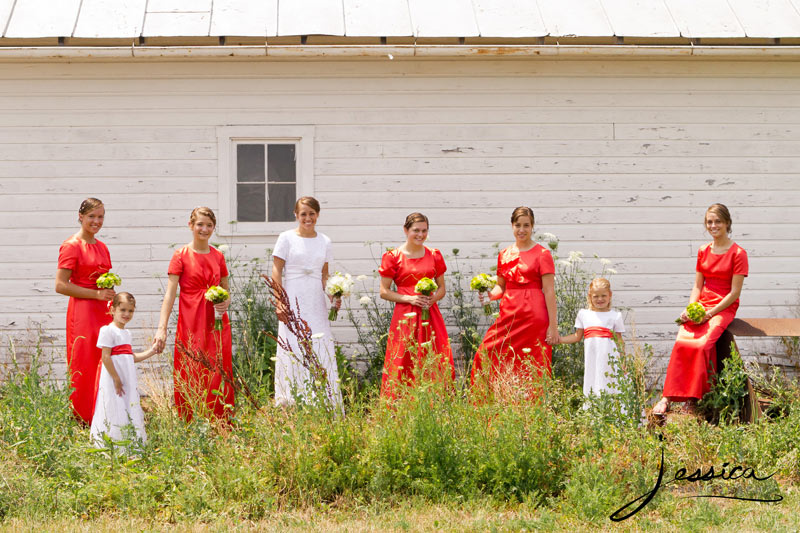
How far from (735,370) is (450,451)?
7.99ft

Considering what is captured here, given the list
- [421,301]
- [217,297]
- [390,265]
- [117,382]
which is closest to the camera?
[117,382]

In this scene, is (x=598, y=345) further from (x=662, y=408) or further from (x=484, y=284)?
(x=484, y=284)

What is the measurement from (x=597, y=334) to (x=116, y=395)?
370cm
